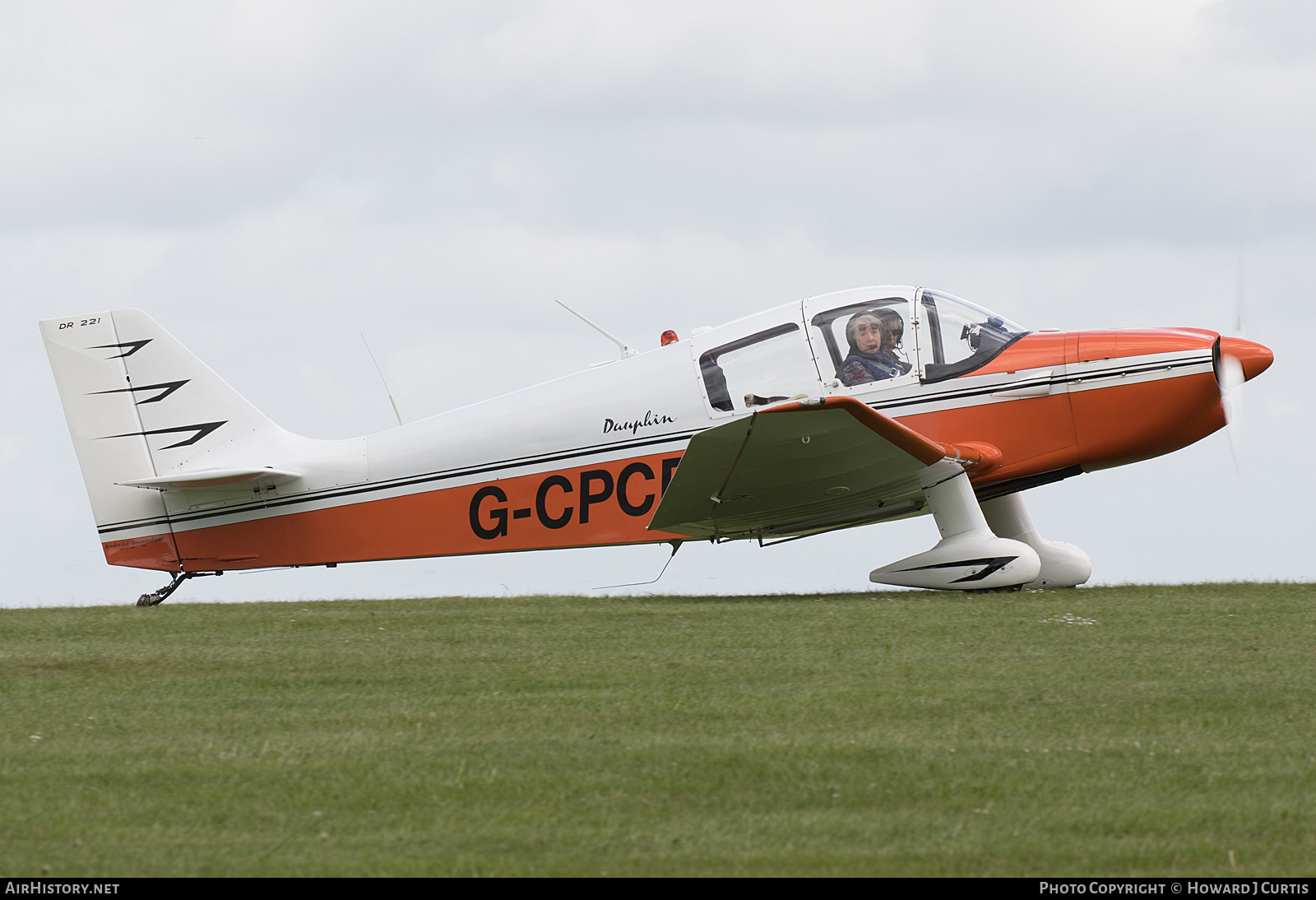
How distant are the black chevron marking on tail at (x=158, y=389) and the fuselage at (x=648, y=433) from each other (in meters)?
0.78

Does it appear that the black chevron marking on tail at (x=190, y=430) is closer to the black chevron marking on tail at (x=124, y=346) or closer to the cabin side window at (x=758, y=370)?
the black chevron marking on tail at (x=124, y=346)

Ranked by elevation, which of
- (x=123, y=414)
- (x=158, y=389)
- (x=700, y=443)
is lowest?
(x=700, y=443)

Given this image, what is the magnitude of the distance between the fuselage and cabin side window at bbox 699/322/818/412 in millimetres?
15

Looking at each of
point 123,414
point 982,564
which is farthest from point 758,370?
point 123,414

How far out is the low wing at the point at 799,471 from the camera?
31.7 ft

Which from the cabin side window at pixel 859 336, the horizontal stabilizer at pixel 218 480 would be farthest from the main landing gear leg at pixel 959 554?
the horizontal stabilizer at pixel 218 480

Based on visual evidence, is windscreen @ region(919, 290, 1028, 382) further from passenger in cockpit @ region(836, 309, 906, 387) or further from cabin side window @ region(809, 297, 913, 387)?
passenger in cockpit @ region(836, 309, 906, 387)

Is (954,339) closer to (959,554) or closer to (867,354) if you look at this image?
(867,354)

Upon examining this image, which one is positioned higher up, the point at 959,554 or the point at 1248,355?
the point at 1248,355

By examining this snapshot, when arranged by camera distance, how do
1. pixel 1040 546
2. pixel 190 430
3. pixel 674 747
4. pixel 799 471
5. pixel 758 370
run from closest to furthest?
pixel 674 747 → pixel 799 471 → pixel 758 370 → pixel 1040 546 → pixel 190 430

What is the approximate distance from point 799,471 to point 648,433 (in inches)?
67.6

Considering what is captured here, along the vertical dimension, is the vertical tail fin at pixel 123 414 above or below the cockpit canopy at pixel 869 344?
above

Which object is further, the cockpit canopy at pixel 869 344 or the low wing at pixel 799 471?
the cockpit canopy at pixel 869 344

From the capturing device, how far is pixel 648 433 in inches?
455
